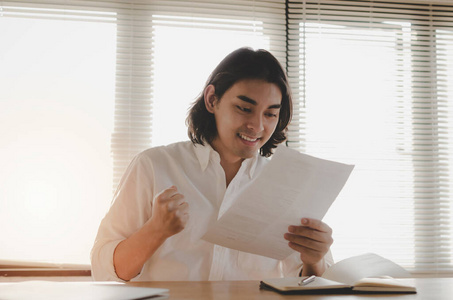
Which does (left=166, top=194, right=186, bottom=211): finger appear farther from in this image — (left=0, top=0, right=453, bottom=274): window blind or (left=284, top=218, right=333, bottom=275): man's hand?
(left=0, top=0, right=453, bottom=274): window blind

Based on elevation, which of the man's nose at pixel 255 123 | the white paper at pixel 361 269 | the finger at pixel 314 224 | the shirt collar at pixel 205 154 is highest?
the man's nose at pixel 255 123

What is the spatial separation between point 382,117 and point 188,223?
4.96ft

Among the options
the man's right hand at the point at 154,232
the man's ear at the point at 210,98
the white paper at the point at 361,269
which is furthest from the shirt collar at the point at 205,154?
the white paper at the point at 361,269

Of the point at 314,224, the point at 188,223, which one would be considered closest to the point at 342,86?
the point at 188,223

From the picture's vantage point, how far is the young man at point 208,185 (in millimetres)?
1390

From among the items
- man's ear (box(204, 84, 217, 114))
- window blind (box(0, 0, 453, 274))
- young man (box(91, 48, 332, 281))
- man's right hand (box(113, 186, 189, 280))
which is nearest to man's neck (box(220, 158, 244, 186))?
young man (box(91, 48, 332, 281))

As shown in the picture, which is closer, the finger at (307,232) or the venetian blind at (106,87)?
the finger at (307,232)

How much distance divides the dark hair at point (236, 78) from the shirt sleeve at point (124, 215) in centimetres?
25

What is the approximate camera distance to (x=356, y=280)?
1.08 metres

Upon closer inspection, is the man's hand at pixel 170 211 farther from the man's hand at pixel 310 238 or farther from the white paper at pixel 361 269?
the white paper at pixel 361 269

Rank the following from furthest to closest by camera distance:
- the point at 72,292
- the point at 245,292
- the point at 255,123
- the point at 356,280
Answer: the point at 255,123 < the point at 356,280 < the point at 245,292 < the point at 72,292

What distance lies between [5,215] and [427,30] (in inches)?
96.8

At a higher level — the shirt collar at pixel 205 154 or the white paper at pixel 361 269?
the shirt collar at pixel 205 154

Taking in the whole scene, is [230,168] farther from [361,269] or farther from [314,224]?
[361,269]
